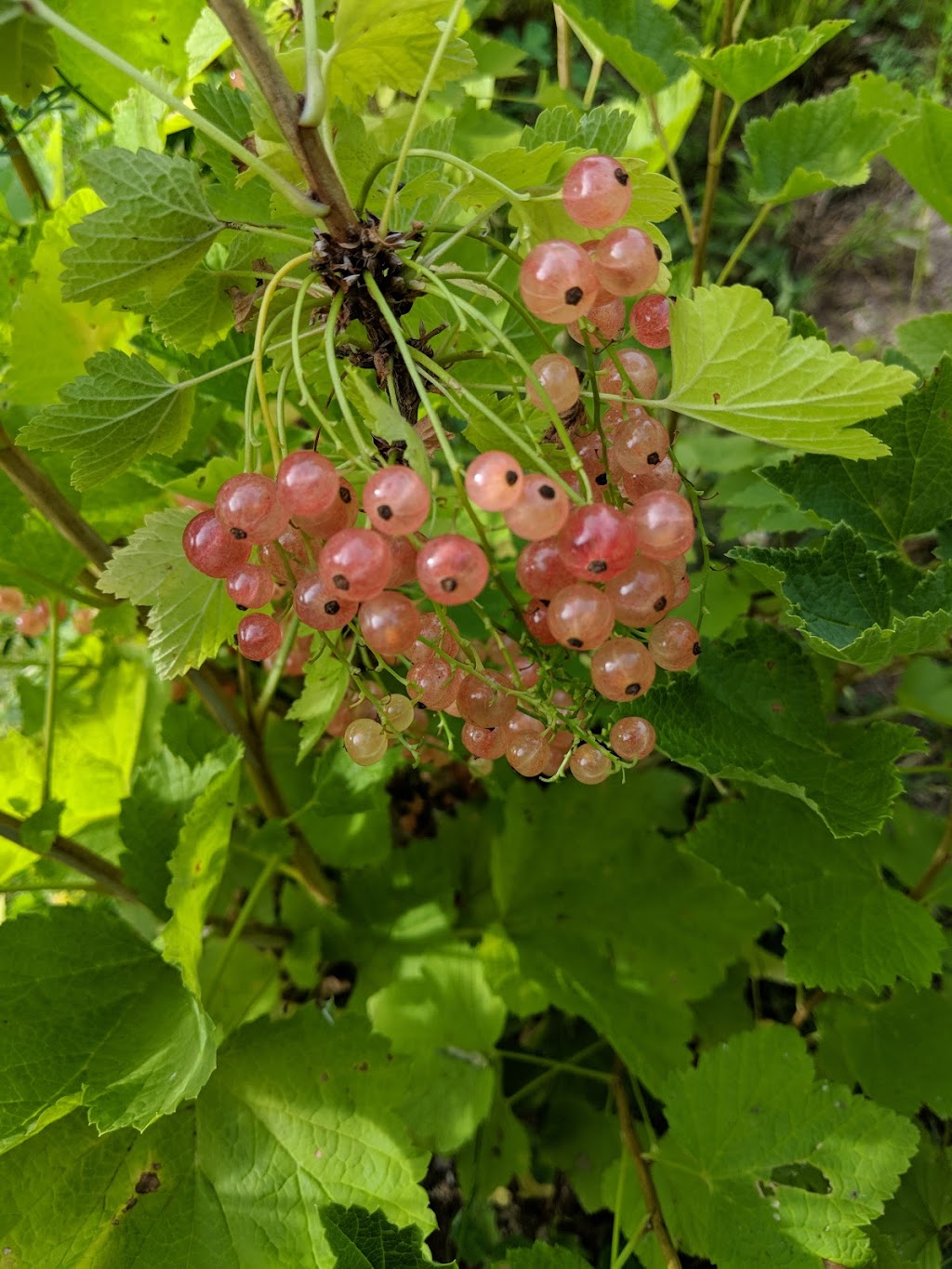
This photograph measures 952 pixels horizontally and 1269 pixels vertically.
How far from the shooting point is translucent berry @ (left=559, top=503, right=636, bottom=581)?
0.40m

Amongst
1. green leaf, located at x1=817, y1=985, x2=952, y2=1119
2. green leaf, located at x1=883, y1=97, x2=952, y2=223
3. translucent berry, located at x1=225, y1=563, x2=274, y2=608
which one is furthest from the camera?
green leaf, located at x1=817, y1=985, x2=952, y2=1119

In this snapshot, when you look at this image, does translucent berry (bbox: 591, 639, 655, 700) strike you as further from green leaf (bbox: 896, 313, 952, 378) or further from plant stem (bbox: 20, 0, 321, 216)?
green leaf (bbox: 896, 313, 952, 378)

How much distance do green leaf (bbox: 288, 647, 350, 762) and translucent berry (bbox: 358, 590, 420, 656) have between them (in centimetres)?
22

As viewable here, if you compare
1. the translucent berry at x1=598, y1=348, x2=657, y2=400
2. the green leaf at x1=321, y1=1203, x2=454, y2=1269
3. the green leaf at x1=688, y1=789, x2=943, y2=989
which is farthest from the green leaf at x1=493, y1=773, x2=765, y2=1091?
the translucent berry at x1=598, y1=348, x2=657, y2=400

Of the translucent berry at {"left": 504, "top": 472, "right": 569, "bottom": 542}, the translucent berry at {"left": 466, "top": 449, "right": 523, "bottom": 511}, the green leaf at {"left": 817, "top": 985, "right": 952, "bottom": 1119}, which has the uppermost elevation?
the translucent berry at {"left": 466, "top": 449, "right": 523, "bottom": 511}

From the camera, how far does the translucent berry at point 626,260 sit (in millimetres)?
430

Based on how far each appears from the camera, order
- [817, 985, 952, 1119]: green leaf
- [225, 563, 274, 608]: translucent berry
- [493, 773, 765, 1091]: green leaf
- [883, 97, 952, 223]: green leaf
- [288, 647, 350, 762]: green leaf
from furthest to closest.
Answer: [493, 773, 765, 1091]: green leaf
[817, 985, 952, 1119]: green leaf
[883, 97, 952, 223]: green leaf
[288, 647, 350, 762]: green leaf
[225, 563, 274, 608]: translucent berry

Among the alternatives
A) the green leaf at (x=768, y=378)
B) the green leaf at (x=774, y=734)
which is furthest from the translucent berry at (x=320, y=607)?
the green leaf at (x=774, y=734)

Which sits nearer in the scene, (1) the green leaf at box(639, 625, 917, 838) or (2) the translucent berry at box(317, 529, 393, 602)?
(2) the translucent berry at box(317, 529, 393, 602)

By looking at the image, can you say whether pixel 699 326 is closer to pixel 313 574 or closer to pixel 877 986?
pixel 313 574

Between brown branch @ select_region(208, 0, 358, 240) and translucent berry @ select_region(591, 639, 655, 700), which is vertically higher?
brown branch @ select_region(208, 0, 358, 240)

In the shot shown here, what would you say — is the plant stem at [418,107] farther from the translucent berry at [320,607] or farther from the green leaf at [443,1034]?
the green leaf at [443,1034]

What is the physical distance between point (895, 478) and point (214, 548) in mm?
602

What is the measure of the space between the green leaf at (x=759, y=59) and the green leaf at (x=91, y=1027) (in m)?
0.93
